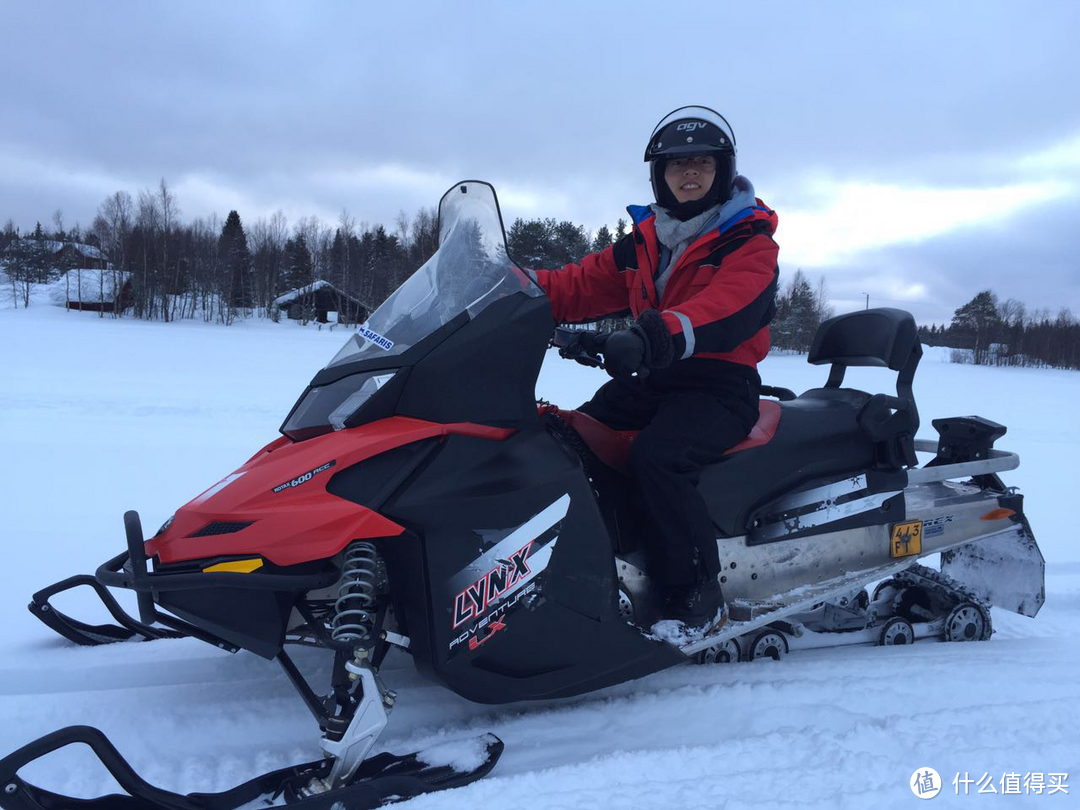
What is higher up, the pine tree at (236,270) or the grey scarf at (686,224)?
the pine tree at (236,270)

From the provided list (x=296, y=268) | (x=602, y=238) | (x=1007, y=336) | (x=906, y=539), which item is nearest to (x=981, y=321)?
(x=1007, y=336)

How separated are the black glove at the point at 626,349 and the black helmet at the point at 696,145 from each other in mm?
760

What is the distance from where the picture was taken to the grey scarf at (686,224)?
2658mm

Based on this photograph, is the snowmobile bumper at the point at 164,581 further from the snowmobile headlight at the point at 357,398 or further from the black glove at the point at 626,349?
the black glove at the point at 626,349

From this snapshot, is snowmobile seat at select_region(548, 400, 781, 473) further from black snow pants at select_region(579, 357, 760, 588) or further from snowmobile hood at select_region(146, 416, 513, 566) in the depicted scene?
snowmobile hood at select_region(146, 416, 513, 566)

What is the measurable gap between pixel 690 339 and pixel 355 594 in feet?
4.14

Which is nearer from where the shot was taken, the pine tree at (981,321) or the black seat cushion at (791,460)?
the black seat cushion at (791,460)

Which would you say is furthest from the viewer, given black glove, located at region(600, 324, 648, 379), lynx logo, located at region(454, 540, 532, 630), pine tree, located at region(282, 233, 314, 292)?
pine tree, located at region(282, 233, 314, 292)

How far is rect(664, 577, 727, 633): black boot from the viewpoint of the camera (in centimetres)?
251

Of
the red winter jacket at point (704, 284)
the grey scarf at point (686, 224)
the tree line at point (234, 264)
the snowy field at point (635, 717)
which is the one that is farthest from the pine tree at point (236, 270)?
the grey scarf at point (686, 224)

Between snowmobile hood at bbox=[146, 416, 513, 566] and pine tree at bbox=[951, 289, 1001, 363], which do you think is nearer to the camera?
snowmobile hood at bbox=[146, 416, 513, 566]

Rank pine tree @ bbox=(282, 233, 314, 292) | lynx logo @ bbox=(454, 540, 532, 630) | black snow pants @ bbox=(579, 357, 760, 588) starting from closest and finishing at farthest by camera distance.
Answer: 1. lynx logo @ bbox=(454, 540, 532, 630)
2. black snow pants @ bbox=(579, 357, 760, 588)
3. pine tree @ bbox=(282, 233, 314, 292)

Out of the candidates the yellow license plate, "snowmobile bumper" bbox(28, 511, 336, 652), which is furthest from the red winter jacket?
"snowmobile bumper" bbox(28, 511, 336, 652)

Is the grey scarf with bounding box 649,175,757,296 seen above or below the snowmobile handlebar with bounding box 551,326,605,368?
above
